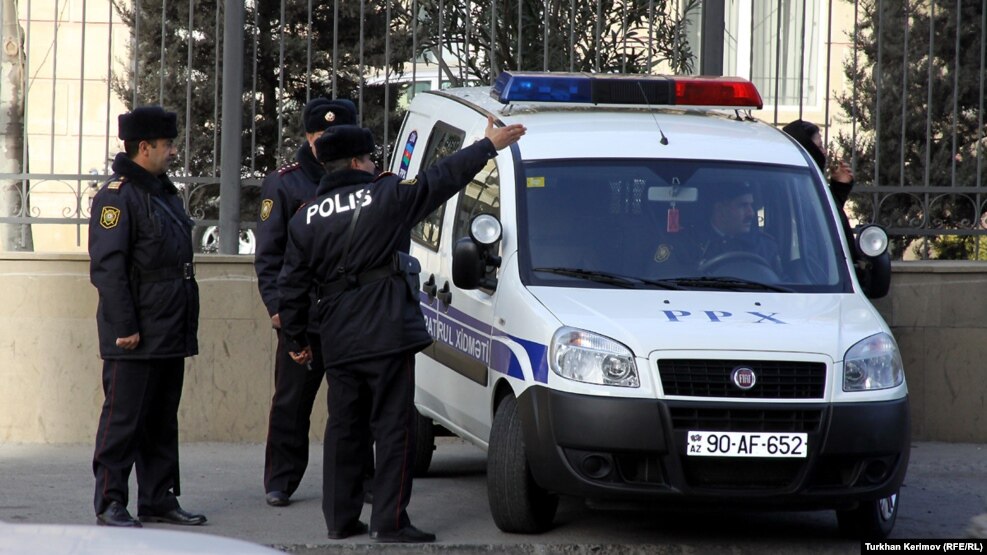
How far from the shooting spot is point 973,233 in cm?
901

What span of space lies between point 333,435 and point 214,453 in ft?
8.66

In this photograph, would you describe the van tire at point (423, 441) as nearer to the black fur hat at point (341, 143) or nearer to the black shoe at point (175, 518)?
the black shoe at point (175, 518)

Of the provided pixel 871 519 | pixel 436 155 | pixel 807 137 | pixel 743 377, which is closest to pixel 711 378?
pixel 743 377

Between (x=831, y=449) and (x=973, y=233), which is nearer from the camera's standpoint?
(x=831, y=449)

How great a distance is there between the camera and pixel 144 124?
642 cm

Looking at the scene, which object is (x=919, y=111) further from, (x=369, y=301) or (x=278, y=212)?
(x=369, y=301)

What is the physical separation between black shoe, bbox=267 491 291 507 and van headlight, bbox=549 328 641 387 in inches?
75.4

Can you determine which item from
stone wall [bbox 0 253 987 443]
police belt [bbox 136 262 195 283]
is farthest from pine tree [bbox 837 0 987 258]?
police belt [bbox 136 262 195 283]

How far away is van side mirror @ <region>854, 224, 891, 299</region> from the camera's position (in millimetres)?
6594

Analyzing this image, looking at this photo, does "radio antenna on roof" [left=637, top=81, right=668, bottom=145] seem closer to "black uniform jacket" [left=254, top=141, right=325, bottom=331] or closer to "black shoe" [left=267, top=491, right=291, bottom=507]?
"black uniform jacket" [left=254, top=141, right=325, bottom=331]

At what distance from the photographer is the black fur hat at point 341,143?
6.15 meters

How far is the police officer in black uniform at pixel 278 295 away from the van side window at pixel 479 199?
687 mm

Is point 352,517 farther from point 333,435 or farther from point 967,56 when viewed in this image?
point 967,56

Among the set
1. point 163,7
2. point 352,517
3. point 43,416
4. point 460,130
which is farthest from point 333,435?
point 163,7
